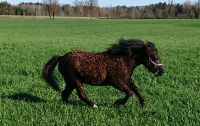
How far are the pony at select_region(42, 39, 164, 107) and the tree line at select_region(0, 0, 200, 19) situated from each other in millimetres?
119053

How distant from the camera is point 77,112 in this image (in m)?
7.48

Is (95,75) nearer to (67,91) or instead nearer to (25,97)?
(67,91)

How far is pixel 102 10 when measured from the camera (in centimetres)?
17088

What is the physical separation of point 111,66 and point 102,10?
164 metres

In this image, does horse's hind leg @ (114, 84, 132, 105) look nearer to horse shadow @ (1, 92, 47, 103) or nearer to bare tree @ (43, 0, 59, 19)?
horse shadow @ (1, 92, 47, 103)

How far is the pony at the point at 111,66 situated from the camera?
7.82 meters

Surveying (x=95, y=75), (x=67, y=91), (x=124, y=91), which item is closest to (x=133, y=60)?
(x=124, y=91)

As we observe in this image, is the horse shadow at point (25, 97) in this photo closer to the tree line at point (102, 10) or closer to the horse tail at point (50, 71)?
the horse tail at point (50, 71)

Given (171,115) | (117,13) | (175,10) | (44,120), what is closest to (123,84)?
(171,115)

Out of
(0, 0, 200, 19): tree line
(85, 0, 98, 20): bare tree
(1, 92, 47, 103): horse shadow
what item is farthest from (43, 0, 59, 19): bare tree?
(1, 92, 47, 103): horse shadow

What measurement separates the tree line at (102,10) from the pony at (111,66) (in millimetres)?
119053

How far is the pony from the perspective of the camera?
25.7 ft

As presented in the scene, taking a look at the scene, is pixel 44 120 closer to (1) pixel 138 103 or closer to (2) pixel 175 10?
(1) pixel 138 103

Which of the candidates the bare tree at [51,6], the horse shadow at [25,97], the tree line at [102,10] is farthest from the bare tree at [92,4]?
the horse shadow at [25,97]
